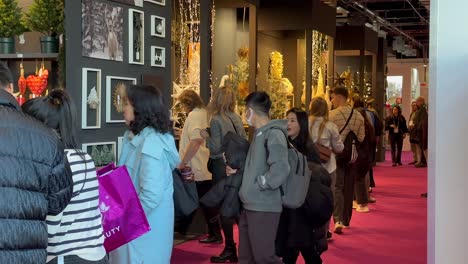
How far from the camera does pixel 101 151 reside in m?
4.99

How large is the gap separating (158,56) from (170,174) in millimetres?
2209

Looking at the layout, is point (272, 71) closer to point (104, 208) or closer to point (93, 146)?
point (93, 146)

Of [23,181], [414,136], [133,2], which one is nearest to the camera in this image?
[23,181]

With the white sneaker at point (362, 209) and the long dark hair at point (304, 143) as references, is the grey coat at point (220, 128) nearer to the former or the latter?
the long dark hair at point (304, 143)

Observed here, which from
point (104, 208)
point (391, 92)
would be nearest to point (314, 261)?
point (104, 208)

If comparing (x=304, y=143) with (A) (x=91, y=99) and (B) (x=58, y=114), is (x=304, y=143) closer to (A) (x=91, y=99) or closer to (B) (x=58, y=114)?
(A) (x=91, y=99)

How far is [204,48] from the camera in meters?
6.80

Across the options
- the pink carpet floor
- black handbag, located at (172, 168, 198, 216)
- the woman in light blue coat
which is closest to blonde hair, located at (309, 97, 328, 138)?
the pink carpet floor

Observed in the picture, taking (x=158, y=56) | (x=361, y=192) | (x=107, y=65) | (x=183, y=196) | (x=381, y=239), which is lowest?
(x=381, y=239)

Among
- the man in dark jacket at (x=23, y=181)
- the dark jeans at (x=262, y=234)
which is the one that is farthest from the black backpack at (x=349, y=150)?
the man in dark jacket at (x=23, y=181)

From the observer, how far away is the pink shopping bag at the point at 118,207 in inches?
116

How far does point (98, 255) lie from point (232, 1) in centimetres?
620

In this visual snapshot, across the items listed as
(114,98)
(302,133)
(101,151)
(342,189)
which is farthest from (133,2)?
(342,189)

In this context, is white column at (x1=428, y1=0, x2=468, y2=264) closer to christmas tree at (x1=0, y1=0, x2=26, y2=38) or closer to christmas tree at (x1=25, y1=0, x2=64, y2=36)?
christmas tree at (x1=25, y1=0, x2=64, y2=36)
